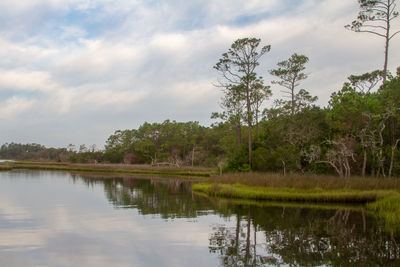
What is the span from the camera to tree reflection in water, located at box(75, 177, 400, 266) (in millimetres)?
13352

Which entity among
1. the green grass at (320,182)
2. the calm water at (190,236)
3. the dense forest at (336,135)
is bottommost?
the calm water at (190,236)

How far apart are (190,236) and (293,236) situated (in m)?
4.69

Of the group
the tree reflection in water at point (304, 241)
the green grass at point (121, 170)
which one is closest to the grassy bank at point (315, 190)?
the tree reflection in water at point (304, 241)

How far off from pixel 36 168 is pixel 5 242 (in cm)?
8209

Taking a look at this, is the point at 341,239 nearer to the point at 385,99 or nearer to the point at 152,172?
the point at 385,99

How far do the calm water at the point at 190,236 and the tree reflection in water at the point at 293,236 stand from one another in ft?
0.12

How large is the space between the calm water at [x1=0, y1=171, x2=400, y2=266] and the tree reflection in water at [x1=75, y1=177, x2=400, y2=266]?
35 millimetres

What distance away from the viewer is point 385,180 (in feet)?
92.7

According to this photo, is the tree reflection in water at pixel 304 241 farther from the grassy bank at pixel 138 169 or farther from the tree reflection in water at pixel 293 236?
the grassy bank at pixel 138 169

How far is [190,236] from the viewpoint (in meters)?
17.3

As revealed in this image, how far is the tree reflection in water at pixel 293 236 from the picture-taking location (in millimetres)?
13352

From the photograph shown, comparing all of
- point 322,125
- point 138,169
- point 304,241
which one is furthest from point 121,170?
point 304,241

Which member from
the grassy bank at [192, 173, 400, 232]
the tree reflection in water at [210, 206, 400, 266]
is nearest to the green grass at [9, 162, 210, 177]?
the grassy bank at [192, 173, 400, 232]

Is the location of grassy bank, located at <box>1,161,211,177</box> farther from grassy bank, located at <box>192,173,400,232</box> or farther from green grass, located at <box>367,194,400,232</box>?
green grass, located at <box>367,194,400,232</box>
